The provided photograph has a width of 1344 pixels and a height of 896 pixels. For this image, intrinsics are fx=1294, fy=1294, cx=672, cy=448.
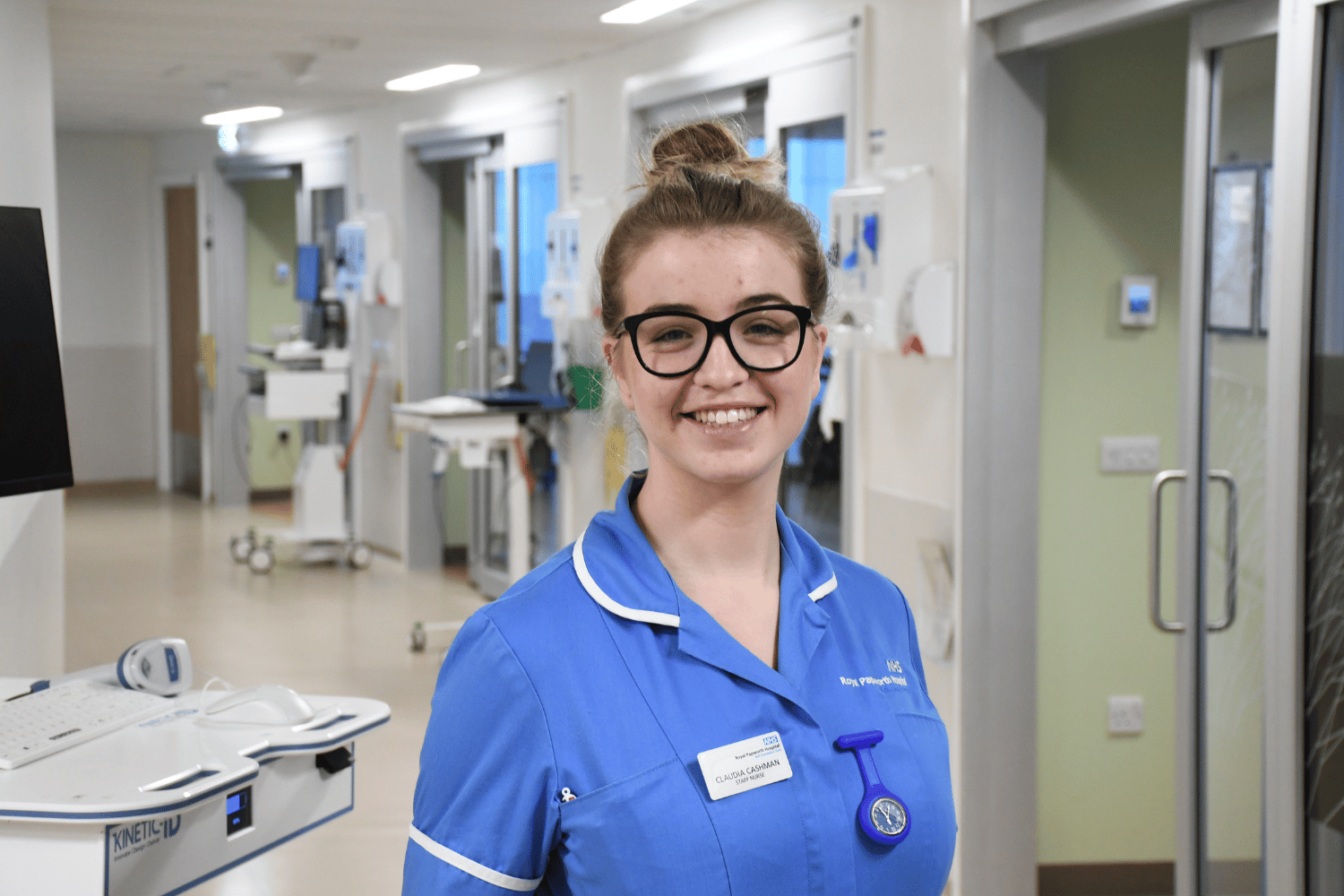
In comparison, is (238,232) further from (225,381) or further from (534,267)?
(534,267)

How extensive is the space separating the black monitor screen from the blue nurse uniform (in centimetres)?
129

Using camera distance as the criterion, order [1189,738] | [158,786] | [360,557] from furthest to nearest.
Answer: [360,557]
[1189,738]
[158,786]

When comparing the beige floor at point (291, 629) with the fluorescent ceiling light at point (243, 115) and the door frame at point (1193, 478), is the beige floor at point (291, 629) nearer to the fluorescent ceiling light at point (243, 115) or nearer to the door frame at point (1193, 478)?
the door frame at point (1193, 478)

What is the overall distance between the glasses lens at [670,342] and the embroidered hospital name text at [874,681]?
0.40 meters

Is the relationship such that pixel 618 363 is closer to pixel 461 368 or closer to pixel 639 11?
pixel 639 11

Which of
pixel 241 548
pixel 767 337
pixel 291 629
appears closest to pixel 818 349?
pixel 767 337

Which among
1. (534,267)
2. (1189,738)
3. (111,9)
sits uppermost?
(111,9)

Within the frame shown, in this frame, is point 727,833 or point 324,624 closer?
point 727,833

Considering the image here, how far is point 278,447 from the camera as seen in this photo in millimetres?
10742

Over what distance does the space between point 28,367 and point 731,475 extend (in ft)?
4.95

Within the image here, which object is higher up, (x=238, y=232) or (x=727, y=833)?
(x=238, y=232)

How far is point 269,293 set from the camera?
10.7 metres

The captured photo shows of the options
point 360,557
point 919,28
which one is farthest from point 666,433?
point 360,557

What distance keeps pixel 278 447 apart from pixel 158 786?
914 cm
